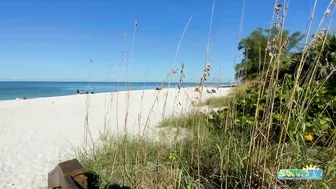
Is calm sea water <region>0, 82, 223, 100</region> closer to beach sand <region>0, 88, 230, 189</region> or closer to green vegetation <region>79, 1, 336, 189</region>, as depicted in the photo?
beach sand <region>0, 88, 230, 189</region>

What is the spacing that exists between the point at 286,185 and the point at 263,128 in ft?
1.16

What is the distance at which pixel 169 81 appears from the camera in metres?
2.36

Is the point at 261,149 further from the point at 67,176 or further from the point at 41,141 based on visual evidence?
the point at 41,141

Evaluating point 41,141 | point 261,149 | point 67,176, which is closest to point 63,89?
point 41,141

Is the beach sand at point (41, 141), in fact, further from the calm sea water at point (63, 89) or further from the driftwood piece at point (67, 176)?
the driftwood piece at point (67, 176)

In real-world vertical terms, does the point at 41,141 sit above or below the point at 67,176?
below

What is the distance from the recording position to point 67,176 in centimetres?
164

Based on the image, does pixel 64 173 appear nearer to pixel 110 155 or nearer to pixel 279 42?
pixel 110 155

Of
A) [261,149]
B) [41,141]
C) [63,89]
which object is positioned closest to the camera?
[261,149]

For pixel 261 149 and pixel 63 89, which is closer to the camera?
pixel 261 149

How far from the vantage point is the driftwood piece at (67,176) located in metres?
1.63

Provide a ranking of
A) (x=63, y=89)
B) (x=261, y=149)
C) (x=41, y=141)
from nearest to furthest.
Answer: (x=261, y=149) → (x=41, y=141) → (x=63, y=89)

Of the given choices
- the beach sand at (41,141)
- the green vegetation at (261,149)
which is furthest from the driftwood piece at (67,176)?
the beach sand at (41,141)

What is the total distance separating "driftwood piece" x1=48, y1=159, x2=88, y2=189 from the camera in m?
1.63
